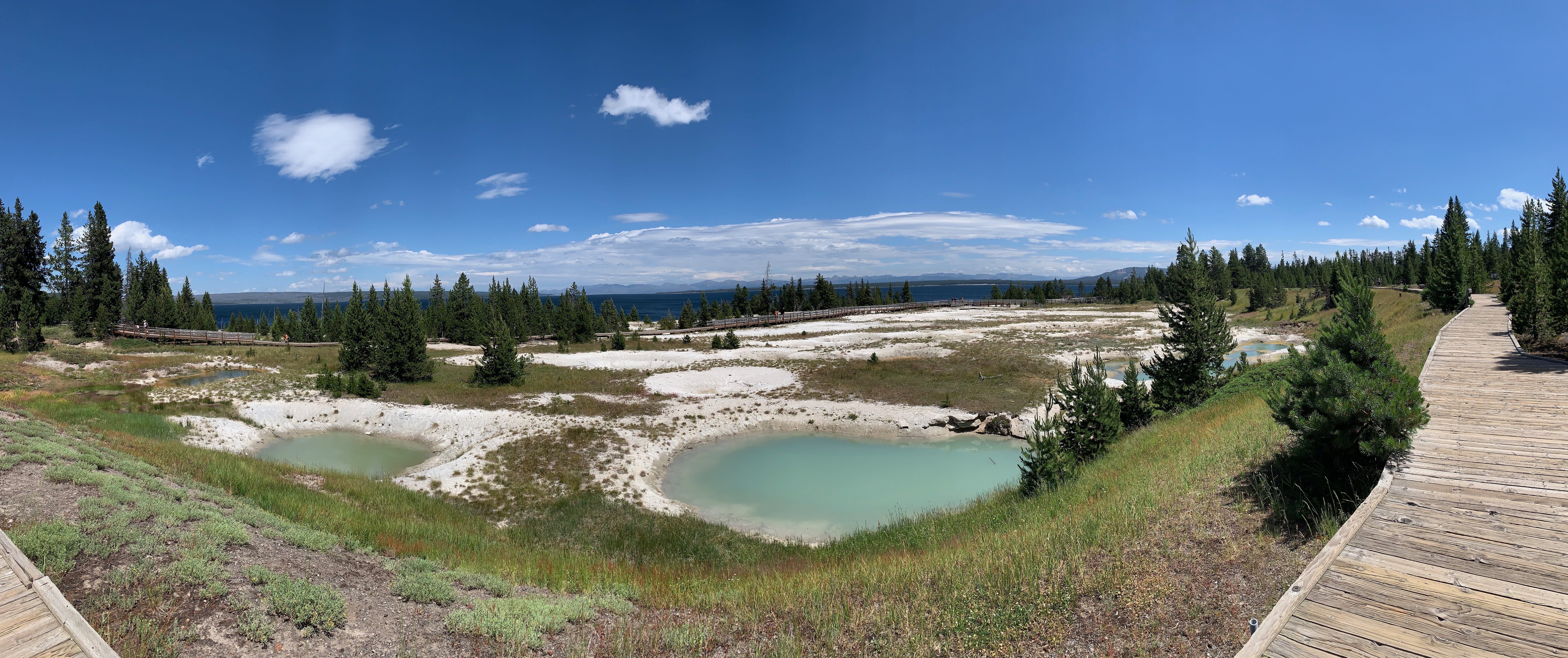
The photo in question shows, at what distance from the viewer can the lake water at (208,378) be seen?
30.2 meters

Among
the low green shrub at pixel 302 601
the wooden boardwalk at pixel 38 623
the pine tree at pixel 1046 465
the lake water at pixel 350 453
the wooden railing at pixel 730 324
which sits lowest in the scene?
the lake water at pixel 350 453

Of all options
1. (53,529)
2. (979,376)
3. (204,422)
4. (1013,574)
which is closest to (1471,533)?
(1013,574)

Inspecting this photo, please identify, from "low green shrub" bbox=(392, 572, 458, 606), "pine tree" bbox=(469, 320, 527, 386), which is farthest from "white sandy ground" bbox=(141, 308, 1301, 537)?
"low green shrub" bbox=(392, 572, 458, 606)

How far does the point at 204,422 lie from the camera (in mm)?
21625

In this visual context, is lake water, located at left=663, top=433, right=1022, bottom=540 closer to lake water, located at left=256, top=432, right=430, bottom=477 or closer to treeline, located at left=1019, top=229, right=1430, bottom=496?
treeline, located at left=1019, top=229, right=1430, bottom=496

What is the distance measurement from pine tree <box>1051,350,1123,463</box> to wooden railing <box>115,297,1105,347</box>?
50329 millimetres

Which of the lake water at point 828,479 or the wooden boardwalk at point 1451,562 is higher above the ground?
the wooden boardwalk at point 1451,562

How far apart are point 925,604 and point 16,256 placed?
278 feet

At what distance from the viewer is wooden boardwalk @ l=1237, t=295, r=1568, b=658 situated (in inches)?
163

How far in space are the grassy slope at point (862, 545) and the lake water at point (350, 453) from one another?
3.25 meters

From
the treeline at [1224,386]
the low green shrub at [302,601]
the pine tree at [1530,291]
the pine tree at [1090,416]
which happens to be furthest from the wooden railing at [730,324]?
the low green shrub at [302,601]

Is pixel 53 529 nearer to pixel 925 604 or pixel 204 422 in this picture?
pixel 925 604

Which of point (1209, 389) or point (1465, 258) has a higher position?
point (1465, 258)

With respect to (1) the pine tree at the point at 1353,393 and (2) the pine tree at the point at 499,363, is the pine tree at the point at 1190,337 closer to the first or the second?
(1) the pine tree at the point at 1353,393
